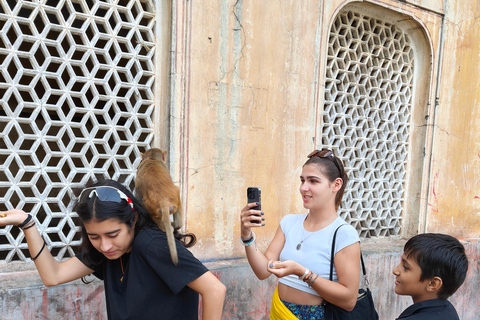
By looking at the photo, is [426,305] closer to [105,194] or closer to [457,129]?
[105,194]

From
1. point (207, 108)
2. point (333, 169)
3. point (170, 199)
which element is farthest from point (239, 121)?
point (333, 169)

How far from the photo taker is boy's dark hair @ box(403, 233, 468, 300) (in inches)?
81.2

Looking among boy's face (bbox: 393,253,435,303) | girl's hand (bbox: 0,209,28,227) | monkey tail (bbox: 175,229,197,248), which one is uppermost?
girl's hand (bbox: 0,209,28,227)

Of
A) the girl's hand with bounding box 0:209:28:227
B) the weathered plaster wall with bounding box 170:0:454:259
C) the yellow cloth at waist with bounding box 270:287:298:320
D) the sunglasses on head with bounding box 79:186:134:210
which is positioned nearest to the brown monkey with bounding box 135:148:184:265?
the sunglasses on head with bounding box 79:186:134:210

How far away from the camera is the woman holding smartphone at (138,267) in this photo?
5.59 feet

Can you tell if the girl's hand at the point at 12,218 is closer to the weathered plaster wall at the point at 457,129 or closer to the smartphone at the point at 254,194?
the smartphone at the point at 254,194

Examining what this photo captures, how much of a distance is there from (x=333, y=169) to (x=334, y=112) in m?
2.68

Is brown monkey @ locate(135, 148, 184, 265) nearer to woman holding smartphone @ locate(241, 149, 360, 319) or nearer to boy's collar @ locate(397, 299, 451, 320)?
woman holding smartphone @ locate(241, 149, 360, 319)

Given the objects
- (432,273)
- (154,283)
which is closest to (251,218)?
(154,283)

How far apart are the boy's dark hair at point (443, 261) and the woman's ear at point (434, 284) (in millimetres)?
20

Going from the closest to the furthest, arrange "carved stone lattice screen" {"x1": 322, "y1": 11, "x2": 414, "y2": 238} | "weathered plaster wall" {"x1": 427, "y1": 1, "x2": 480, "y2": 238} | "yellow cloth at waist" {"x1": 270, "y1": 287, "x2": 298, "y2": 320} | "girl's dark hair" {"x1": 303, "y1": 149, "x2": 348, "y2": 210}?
"yellow cloth at waist" {"x1": 270, "y1": 287, "x2": 298, "y2": 320}
"girl's dark hair" {"x1": 303, "y1": 149, "x2": 348, "y2": 210}
"carved stone lattice screen" {"x1": 322, "y1": 11, "x2": 414, "y2": 238}
"weathered plaster wall" {"x1": 427, "y1": 1, "x2": 480, "y2": 238}

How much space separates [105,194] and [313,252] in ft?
3.80

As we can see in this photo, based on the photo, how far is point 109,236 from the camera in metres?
1.75

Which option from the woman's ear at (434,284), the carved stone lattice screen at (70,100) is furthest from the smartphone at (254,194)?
the carved stone lattice screen at (70,100)
